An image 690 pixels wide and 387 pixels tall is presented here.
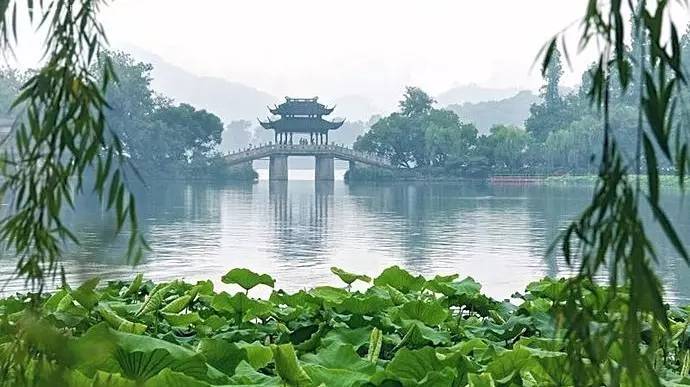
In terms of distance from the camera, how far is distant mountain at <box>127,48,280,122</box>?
116 m

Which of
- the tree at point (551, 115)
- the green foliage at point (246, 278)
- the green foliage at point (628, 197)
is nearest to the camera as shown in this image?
the green foliage at point (628, 197)

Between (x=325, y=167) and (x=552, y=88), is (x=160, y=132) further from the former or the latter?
(x=552, y=88)

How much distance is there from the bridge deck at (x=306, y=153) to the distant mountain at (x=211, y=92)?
270ft

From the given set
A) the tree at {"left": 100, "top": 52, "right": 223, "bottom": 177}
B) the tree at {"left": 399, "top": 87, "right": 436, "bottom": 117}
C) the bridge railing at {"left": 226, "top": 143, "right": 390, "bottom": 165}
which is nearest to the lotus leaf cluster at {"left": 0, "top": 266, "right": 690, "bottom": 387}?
the tree at {"left": 100, "top": 52, "right": 223, "bottom": 177}

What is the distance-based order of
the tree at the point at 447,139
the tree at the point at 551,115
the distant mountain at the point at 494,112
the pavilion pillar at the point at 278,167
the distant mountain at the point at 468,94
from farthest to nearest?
the distant mountain at the point at 468,94 → the distant mountain at the point at 494,112 → the tree at the point at 551,115 → the pavilion pillar at the point at 278,167 → the tree at the point at 447,139

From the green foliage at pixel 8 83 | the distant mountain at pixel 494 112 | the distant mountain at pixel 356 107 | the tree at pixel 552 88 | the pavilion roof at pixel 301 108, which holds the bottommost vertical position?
the green foliage at pixel 8 83

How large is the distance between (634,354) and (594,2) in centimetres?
20

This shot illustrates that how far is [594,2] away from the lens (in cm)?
53

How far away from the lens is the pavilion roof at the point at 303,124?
3328 cm

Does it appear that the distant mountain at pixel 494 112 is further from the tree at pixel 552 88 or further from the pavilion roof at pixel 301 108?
the pavilion roof at pixel 301 108

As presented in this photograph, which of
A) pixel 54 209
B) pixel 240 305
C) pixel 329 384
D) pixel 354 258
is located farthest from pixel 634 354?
pixel 354 258

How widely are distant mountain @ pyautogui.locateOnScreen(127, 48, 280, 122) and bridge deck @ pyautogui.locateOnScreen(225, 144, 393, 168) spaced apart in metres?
82.3

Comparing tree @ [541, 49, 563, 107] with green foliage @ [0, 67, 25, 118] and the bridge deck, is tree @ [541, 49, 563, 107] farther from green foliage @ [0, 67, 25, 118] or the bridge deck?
green foliage @ [0, 67, 25, 118]

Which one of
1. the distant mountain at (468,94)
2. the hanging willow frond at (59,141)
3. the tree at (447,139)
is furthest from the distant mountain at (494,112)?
the hanging willow frond at (59,141)
